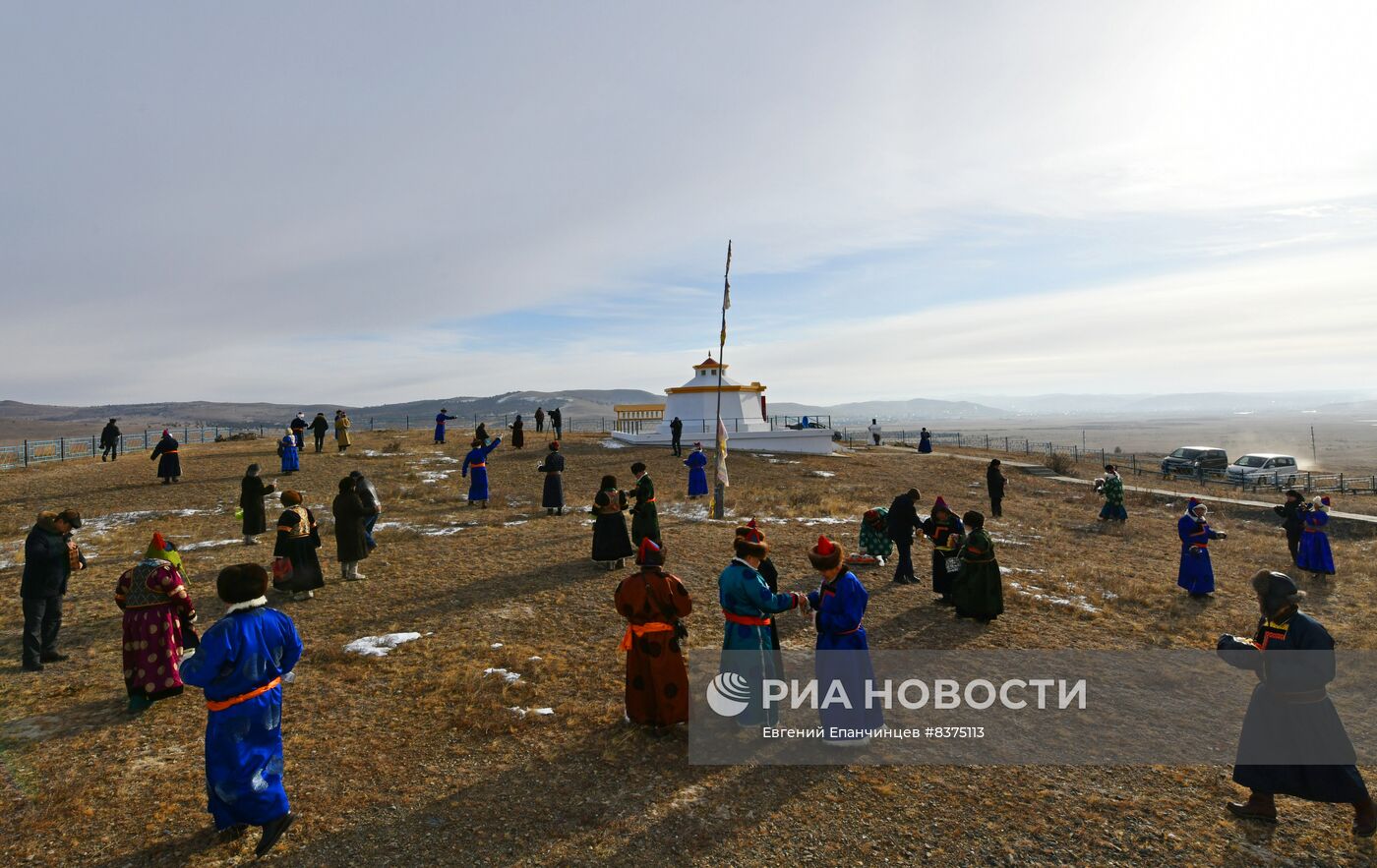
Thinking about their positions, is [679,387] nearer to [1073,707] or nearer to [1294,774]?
[1073,707]

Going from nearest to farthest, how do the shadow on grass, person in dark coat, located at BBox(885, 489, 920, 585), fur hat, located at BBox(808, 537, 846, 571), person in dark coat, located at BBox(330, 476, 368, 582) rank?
the shadow on grass < fur hat, located at BBox(808, 537, 846, 571) < person in dark coat, located at BBox(330, 476, 368, 582) < person in dark coat, located at BBox(885, 489, 920, 585)

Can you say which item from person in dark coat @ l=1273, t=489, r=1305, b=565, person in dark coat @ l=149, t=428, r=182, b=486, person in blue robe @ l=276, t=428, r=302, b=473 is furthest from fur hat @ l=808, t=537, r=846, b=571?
person in dark coat @ l=149, t=428, r=182, b=486

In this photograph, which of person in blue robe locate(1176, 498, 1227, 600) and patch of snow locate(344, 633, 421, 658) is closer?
patch of snow locate(344, 633, 421, 658)

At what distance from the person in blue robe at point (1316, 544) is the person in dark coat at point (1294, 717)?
38.6 ft

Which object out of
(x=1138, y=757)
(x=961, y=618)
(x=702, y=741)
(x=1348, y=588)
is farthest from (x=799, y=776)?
(x=1348, y=588)

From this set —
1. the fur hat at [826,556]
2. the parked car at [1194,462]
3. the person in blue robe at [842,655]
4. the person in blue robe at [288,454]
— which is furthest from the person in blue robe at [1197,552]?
the parked car at [1194,462]

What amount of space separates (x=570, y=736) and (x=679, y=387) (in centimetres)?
2834

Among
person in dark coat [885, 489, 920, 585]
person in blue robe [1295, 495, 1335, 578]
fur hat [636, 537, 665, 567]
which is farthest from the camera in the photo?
person in blue robe [1295, 495, 1335, 578]

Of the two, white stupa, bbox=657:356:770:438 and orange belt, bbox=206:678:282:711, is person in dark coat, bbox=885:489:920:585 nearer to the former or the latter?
orange belt, bbox=206:678:282:711

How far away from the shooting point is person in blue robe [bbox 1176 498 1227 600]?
1148cm

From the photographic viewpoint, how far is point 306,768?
18.5 ft

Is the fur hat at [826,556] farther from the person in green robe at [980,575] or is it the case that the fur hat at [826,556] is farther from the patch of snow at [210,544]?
the patch of snow at [210,544]

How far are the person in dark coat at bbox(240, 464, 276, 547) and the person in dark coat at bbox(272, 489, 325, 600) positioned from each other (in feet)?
14.6

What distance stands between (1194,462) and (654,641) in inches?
1571
